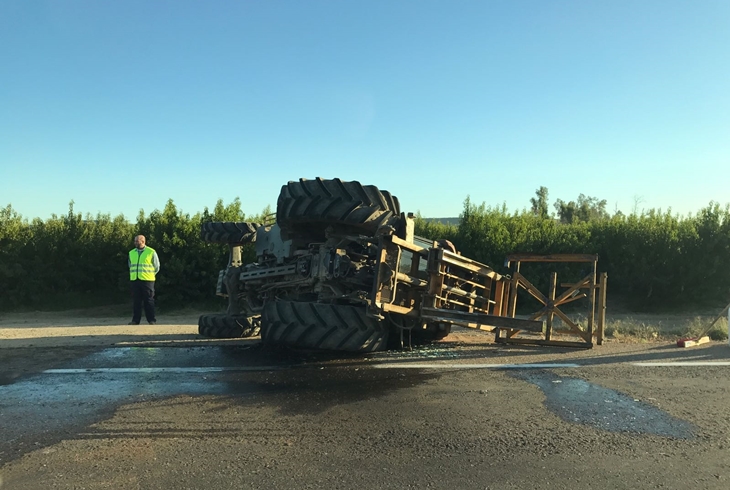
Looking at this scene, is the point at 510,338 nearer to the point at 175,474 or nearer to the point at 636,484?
the point at 636,484

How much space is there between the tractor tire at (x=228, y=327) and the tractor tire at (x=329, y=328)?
9.77 ft

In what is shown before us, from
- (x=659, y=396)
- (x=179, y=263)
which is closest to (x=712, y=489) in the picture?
(x=659, y=396)

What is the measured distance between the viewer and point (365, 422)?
473 cm

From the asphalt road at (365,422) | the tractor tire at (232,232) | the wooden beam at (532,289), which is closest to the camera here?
the asphalt road at (365,422)

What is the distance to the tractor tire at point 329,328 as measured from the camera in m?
6.61

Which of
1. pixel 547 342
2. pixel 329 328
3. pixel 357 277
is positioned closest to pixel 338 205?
pixel 357 277

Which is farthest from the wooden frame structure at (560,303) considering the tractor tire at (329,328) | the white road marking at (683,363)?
the tractor tire at (329,328)

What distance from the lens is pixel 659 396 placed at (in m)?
5.56

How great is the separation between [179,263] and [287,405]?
13125mm

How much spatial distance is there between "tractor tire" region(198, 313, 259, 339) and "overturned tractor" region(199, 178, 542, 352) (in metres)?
1.72

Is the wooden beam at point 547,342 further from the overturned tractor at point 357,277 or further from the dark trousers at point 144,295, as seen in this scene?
the dark trousers at point 144,295

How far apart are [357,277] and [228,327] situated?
3.81 meters

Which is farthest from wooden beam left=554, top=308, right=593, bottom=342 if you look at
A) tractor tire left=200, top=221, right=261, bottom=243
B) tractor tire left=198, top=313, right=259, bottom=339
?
tractor tire left=200, top=221, right=261, bottom=243

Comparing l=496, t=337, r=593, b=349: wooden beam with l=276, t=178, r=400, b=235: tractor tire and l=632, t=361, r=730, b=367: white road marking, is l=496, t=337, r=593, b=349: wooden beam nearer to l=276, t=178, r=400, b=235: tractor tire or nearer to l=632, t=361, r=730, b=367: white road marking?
l=632, t=361, r=730, b=367: white road marking
